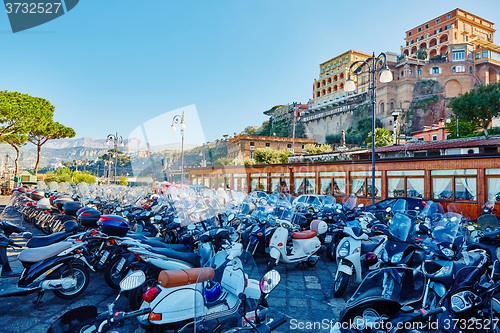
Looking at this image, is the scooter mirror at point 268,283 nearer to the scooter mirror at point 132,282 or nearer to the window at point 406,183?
the scooter mirror at point 132,282

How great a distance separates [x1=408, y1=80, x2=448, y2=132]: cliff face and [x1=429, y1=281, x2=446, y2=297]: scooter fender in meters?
49.5

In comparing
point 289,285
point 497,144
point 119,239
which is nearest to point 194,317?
point 119,239

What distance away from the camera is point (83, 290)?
3949 millimetres

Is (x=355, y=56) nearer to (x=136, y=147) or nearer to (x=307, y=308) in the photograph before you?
(x=136, y=147)

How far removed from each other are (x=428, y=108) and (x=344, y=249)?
5118 centimetres

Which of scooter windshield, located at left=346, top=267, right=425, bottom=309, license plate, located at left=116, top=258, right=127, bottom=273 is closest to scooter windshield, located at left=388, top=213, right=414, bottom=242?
scooter windshield, located at left=346, top=267, right=425, bottom=309

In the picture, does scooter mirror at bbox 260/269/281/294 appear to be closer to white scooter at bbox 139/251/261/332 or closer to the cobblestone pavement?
white scooter at bbox 139/251/261/332

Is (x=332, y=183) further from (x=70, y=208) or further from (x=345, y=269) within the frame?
(x=70, y=208)

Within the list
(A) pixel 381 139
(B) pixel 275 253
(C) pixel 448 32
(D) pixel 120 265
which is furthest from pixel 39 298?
(C) pixel 448 32

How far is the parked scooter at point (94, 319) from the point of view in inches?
82.8

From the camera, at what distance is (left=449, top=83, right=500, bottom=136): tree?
1151 inches

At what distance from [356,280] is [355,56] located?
6797 centimetres

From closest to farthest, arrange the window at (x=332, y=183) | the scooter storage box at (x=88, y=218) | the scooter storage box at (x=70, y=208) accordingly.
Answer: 1. the scooter storage box at (x=88, y=218)
2. the scooter storage box at (x=70, y=208)
3. the window at (x=332, y=183)

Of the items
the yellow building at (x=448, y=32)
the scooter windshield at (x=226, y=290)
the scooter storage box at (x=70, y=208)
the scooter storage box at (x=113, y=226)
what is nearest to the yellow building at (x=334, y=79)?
the yellow building at (x=448, y=32)
